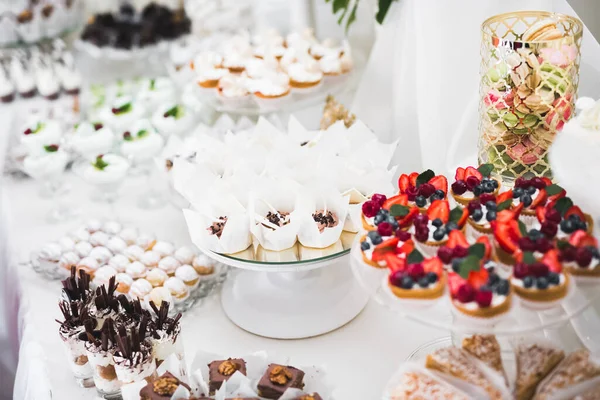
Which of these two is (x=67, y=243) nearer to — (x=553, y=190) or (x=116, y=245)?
(x=116, y=245)

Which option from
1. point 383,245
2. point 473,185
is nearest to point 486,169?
point 473,185

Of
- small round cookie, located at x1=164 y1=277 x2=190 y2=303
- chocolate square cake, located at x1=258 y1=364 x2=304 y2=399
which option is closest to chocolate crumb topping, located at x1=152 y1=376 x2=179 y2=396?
chocolate square cake, located at x1=258 y1=364 x2=304 y2=399

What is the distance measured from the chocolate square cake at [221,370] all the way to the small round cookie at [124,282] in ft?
1.35

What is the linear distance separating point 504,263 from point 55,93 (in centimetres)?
203

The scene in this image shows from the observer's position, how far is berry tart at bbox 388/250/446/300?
99 centimetres

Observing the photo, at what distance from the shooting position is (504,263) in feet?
3.42

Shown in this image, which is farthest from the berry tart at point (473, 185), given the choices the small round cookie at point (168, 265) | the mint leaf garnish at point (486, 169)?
the small round cookie at point (168, 265)

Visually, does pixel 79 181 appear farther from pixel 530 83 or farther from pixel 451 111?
pixel 530 83

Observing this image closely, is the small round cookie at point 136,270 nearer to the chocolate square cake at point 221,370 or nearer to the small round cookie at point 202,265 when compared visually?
the small round cookie at point 202,265

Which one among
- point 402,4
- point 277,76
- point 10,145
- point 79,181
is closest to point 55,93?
point 10,145

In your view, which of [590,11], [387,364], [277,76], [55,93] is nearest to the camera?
[387,364]

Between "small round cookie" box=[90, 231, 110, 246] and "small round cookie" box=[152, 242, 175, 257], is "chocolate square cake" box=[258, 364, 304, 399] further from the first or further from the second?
"small round cookie" box=[90, 231, 110, 246]

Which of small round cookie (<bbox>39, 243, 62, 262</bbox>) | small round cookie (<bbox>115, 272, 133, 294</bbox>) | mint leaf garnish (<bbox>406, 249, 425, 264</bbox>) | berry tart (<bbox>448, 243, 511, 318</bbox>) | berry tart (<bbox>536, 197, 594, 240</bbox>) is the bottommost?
small round cookie (<bbox>39, 243, 62, 262</bbox>)

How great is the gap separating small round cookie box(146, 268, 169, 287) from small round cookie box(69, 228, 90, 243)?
264 mm
